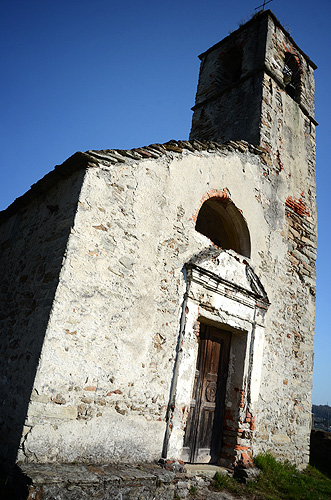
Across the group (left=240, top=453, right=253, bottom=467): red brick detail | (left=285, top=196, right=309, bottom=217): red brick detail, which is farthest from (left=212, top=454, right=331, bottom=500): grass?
(left=285, top=196, right=309, bottom=217): red brick detail

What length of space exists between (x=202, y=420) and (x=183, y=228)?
2900 mm

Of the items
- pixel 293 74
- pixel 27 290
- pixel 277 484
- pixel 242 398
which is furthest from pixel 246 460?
pixel 293 74

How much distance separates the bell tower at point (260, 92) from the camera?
7.63 metres

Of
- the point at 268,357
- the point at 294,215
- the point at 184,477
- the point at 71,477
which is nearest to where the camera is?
the point at 71,477

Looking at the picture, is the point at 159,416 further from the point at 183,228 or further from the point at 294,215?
the point at 294,215

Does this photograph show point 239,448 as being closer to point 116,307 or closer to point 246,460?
point 246,460

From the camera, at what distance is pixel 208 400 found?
534 centimetres

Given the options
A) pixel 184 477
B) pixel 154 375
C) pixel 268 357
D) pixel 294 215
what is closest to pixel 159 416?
pixel 154 375

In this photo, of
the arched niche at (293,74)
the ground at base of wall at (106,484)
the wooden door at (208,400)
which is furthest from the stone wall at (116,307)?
the arched niche at (293,74)

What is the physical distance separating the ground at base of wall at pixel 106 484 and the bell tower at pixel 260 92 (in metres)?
6.05

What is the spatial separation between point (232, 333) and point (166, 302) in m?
1.85

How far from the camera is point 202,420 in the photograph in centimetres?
522

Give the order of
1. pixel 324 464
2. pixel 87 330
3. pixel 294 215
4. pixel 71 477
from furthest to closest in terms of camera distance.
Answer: pixel 324 464 < pixel 294 215 < pixel 87 330 < pixel 71 477

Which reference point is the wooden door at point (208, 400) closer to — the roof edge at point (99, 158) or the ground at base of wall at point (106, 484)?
the ground at base of wall at point (106, 484)
